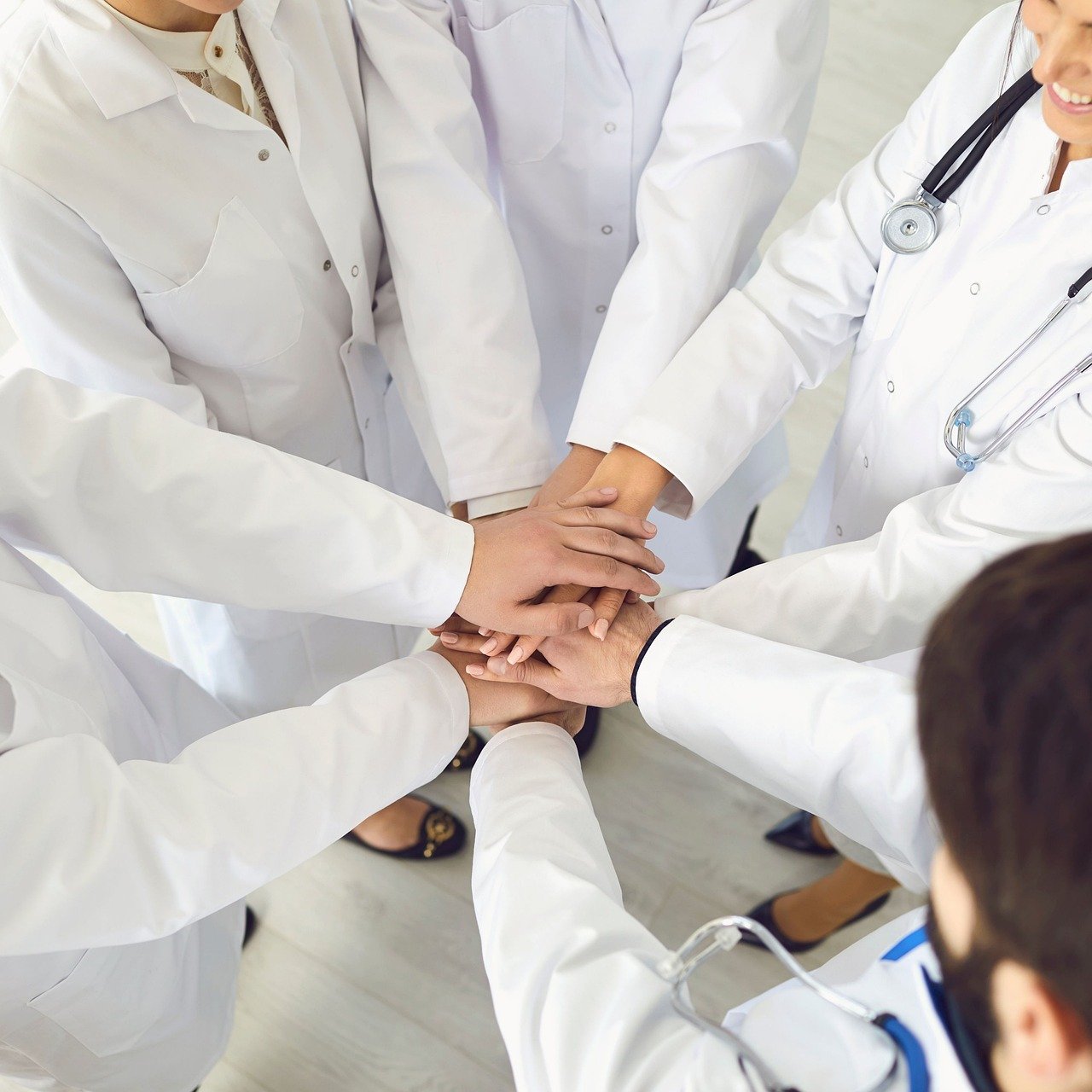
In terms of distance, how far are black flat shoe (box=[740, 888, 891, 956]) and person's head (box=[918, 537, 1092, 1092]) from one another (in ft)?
3.58

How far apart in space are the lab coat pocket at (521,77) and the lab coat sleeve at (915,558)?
62 cm

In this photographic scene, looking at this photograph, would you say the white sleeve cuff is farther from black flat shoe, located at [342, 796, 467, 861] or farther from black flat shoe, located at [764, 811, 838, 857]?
black flat shoe, located at [764, 811, 838, 857]

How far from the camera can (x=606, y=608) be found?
1069 millimetres

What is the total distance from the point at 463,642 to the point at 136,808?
40 centimetres

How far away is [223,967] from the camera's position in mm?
1265

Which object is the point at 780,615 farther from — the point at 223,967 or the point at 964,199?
the point at 223,967

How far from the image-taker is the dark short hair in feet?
1.25

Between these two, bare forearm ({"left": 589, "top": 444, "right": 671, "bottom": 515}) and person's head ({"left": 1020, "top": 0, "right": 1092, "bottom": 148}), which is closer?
person's head ({"left": 1020, "top": 0, "right": 1092, "bottom": 148})

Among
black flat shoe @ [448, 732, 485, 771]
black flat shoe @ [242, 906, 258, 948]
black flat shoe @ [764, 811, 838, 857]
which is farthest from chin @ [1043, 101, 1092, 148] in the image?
black flat shoe @ [242, 906, 258, 948]

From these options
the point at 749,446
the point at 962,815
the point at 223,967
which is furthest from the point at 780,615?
the point at 223,967

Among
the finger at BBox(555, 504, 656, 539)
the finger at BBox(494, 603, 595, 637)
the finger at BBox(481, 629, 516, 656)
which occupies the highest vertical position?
the finger at BBox(555, 504, 656, 539)

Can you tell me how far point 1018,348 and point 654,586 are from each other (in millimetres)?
438

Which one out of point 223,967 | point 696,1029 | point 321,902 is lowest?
point 321,902

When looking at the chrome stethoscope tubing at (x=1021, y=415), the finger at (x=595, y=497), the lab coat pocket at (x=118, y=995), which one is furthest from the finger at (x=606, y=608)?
the lab coat pocket at (x=118, y=995)
